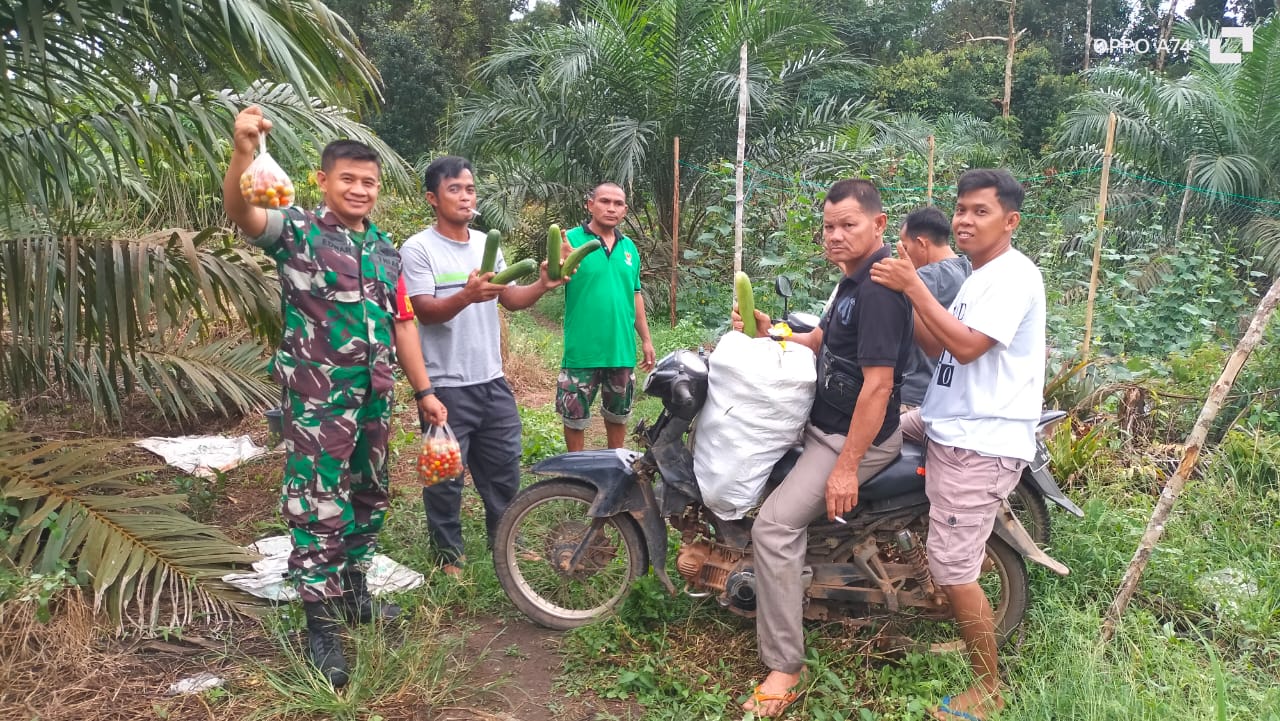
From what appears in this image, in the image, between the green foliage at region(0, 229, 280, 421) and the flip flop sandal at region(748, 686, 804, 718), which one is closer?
the flip flop sandal at region(748, 686, 804, 718)

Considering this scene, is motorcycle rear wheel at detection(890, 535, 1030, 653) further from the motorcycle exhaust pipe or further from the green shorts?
the green shorts

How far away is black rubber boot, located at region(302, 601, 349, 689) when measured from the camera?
10.1ft

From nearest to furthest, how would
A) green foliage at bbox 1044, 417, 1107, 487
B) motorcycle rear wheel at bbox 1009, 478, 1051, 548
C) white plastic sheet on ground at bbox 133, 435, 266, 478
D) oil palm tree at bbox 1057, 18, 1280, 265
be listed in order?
1. motorcycle rear wheel at bbox 1009, 478, 1051, 548
2. green foliage at bbox 1044, 417, 1107, 487
3. white plastic sheet on ground at bbox 133, 435, 266, 478
4. oil palm tree at bbox 1057, 18, 1280, 265

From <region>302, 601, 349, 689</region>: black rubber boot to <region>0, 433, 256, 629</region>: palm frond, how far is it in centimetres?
40

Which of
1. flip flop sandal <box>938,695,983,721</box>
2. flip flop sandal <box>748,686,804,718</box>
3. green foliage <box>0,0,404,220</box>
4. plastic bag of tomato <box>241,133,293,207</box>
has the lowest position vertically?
flip flop sandal <box>938,695,983,721</box>

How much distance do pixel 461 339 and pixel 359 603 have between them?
3.82 feet

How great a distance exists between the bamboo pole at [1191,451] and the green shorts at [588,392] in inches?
99.8

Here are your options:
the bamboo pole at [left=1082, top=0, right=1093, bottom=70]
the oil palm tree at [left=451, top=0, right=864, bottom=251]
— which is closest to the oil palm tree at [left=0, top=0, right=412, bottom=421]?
the oil palm tree at [left=451, top=0, right=864, bottom=251]

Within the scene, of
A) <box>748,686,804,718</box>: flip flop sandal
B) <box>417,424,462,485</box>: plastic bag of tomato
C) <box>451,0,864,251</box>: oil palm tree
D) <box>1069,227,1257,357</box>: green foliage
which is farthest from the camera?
<box>451,0,864,251</box>: oil palm tree

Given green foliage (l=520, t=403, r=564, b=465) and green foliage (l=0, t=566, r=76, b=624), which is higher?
green foliage (l=0, t=566, r=76, b=624)

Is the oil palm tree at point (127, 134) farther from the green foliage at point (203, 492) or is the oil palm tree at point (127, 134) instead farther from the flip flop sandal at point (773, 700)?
the flip flop sandal at point (773, 700)

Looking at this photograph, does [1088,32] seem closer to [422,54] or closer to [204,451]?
[422,54]

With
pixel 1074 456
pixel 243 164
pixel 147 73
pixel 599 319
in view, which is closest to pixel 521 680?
pixel 599 319

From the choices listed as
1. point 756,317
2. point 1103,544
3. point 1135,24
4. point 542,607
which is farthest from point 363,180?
point 1135,24
